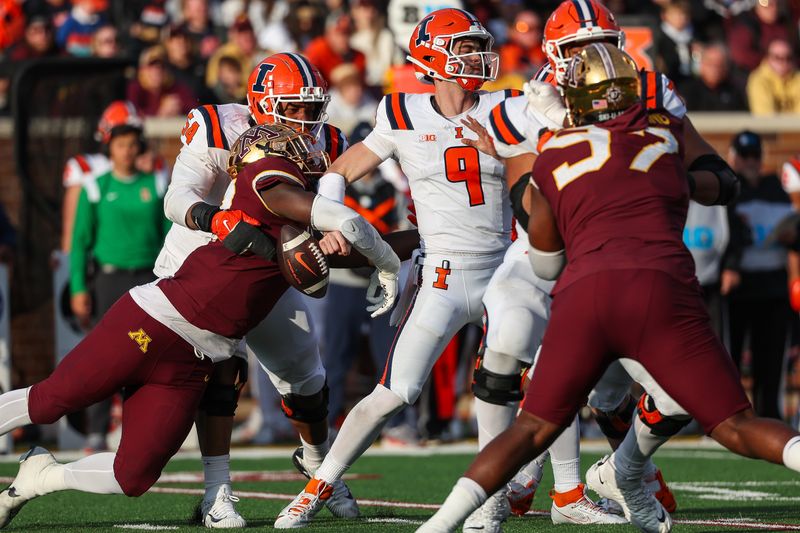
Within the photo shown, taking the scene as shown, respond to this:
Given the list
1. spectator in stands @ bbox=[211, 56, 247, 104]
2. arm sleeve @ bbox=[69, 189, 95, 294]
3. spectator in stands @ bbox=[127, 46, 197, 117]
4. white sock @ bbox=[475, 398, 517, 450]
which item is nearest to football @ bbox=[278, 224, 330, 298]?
white sock @ bbox=[475, 398, 517, 450]

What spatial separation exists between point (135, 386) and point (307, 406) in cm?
92

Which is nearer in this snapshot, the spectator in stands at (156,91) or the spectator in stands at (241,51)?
the spectator in stands at (156,91)

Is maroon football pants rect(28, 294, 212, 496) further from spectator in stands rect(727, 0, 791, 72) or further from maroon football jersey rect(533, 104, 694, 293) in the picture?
spectator in stands rect(727, 0, 791, 72)

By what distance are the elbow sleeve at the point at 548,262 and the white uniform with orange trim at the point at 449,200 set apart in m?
1.15

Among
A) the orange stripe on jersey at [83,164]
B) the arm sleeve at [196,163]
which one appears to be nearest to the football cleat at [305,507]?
the arm sleeve at [196,163]

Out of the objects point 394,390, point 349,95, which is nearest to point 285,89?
point 394,390

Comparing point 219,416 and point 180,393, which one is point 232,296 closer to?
→ point 180,393

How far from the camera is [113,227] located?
950 centimetres

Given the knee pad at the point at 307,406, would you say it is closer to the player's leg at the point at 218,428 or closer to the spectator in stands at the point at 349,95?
the player's leg at the point at 218,428

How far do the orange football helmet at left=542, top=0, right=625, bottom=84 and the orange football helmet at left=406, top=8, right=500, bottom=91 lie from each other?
1.00 ft

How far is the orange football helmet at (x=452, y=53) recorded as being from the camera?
5938mm

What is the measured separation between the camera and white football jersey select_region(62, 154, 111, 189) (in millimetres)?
10195

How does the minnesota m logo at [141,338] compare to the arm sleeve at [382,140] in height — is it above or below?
below

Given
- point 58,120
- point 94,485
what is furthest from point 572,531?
point 58,120
